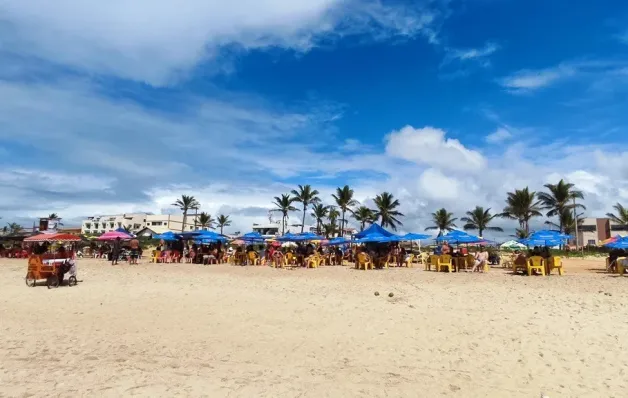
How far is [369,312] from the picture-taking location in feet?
30.2

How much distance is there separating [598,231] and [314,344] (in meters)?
66.3

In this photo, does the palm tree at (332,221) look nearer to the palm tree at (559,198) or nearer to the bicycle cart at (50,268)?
the palm tree at (559,198)

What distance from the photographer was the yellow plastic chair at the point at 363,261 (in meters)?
21.5

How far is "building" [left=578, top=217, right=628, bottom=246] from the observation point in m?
59.8

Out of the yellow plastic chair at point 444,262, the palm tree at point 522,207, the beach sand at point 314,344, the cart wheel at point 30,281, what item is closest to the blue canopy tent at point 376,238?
the yellow plastic chair at point 444,262

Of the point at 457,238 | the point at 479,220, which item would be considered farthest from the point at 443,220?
the point at 457,238

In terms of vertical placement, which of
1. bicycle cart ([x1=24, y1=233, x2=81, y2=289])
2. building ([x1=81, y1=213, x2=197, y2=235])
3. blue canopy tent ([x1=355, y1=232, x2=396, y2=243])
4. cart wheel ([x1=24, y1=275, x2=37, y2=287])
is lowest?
cart wheel ([x1=24, y1=275, x2=37, y2=287])

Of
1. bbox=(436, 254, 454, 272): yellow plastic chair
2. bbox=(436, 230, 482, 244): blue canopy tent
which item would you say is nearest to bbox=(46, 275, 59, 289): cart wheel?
bbox=(436, 254, 454, 272): yellow plastic chair

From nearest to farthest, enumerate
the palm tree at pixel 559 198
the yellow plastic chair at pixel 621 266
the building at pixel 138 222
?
1. the yellow plastic chair at pixel 621 266
2. the palm tree at pixel 559 198
3. the building at pixel 138 222

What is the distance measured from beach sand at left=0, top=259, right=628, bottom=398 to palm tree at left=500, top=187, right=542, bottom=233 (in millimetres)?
43418

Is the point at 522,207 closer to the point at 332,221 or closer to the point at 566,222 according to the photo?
the point at 566,222

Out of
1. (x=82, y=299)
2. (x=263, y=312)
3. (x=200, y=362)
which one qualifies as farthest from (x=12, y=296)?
(x=200, y=362)

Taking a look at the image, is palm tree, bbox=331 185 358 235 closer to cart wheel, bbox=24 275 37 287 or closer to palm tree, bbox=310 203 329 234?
palm tree, bbox=310 203 329 234

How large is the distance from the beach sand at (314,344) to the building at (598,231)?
188 feet
